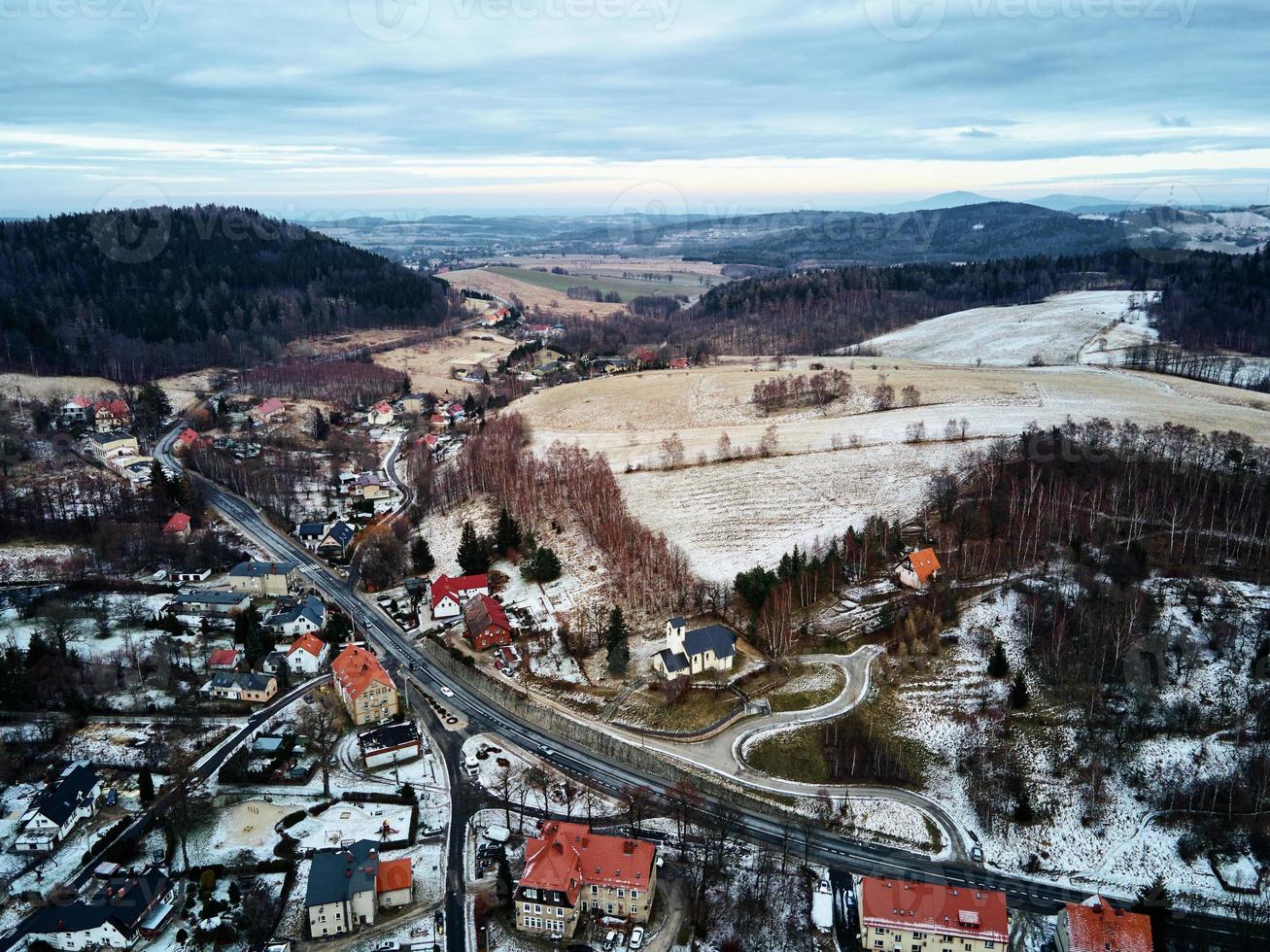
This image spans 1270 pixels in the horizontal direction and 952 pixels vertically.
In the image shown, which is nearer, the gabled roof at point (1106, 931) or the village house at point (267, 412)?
the gabled roof at point (1106, 931)

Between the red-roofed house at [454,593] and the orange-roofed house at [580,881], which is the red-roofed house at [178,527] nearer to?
the red-roofed house at [454,593]

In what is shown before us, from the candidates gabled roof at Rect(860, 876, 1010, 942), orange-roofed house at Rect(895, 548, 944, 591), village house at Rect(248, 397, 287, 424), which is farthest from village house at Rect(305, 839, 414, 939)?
village house at Rect(248, 397, 287, 424)

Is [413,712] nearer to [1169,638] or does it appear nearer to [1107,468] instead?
[1169,638]

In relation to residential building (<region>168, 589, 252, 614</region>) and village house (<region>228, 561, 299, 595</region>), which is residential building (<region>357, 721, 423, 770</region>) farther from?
village house (<region>228, 561, 299, 595</region>)

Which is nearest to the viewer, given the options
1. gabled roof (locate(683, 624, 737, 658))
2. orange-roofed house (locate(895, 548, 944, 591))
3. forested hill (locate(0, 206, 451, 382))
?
gabled roof (locate(683, 624, 737, 658))

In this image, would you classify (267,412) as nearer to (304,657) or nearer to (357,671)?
(304,657)

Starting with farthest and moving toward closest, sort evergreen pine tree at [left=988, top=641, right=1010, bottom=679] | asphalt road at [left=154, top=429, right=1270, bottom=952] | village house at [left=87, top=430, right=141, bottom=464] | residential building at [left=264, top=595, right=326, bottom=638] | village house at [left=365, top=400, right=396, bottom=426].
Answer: village house at [left=365, top=400, right=396, bottom=426] → village house at [left=87, top=430, right=141, bottom=464] → residential building at [left=264, top=595, right=326, bottom=638] → evergreen pine tree at [left=988, top=641, right=1010, bottom=679] → asphalt road at [left=154, top=429, right=1270, bottom=952]

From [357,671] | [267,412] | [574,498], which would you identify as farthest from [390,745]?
[267,412]

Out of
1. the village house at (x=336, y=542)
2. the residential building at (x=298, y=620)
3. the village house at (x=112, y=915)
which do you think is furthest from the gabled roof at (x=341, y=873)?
the village house at (x=336, y=542)
